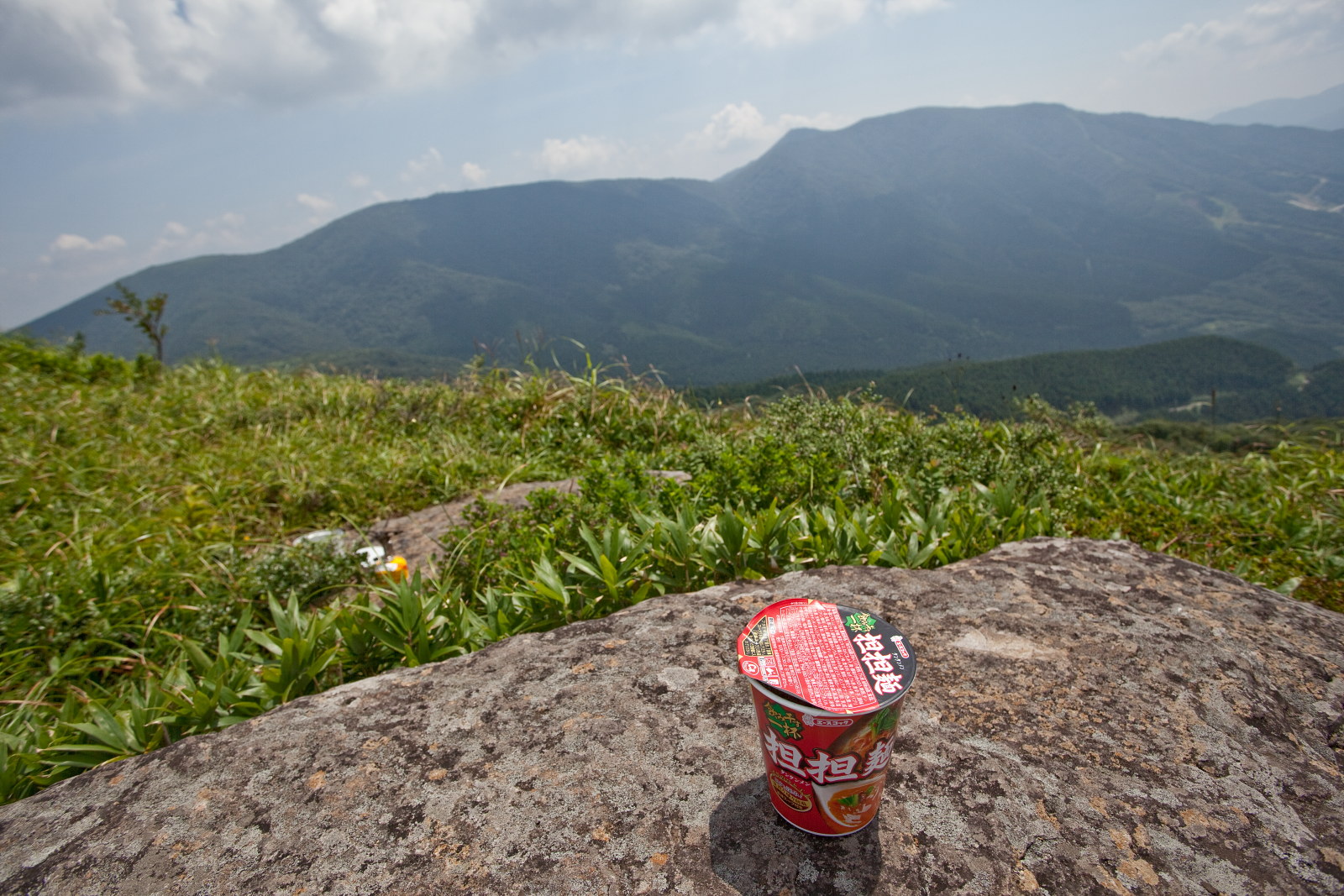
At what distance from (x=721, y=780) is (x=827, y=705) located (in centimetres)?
52

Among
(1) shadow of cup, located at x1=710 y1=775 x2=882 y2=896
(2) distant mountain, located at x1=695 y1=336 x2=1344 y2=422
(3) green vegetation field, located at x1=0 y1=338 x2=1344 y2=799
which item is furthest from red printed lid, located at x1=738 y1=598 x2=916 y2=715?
(2) distant mountain, located at x1=695 y1=336 x2=1344 y2=422

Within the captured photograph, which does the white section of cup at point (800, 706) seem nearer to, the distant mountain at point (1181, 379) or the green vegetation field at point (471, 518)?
the green vegetation field at point (471, 518)

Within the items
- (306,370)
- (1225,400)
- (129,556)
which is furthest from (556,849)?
(1225,400)

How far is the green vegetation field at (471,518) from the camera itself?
2.62 meters

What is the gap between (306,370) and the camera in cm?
915

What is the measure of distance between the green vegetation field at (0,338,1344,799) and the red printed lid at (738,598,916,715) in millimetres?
1325

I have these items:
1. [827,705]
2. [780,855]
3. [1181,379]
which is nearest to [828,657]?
[827,705]

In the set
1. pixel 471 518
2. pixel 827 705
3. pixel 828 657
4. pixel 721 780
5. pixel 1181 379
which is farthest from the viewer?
pixel 1181 379

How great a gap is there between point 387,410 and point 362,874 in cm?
652

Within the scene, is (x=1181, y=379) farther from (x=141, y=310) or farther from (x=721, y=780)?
(x=721, y=780)

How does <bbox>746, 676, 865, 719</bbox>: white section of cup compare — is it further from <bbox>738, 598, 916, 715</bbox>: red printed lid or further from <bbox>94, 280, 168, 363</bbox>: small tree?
<bbox>94, 280, 168, 363</bbox>: small tree

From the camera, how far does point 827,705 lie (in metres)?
1.30

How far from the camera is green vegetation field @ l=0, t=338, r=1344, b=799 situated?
262 cm

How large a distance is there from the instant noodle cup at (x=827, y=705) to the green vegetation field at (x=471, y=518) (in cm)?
135
